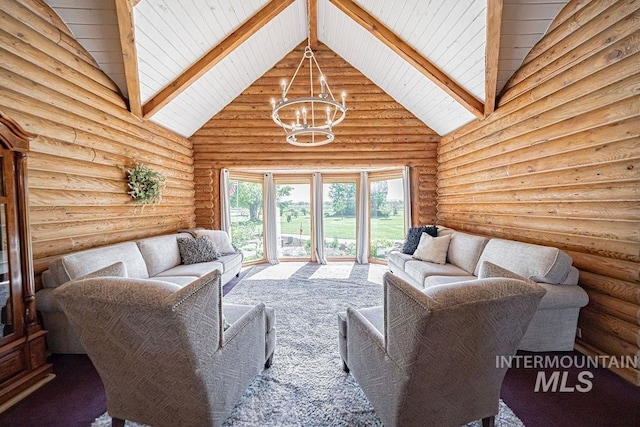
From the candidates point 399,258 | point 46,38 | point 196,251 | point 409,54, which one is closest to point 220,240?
point 196,251

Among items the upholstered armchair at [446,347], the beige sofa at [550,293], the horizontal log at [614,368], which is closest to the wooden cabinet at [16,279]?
the upholstered armchair at [446,347]

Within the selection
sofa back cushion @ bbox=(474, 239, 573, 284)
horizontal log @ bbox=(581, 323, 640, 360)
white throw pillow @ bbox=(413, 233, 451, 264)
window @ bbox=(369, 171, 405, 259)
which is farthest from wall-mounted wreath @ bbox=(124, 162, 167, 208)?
horizontal log @ bbox=(581, 323, 640, 360)

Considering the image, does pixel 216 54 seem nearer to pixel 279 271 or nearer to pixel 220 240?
pixel 220 240

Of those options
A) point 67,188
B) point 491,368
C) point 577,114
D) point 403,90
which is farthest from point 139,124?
point 577,114

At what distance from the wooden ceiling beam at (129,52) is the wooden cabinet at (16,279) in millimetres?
1451

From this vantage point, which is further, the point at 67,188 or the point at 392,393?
the point at 67,188

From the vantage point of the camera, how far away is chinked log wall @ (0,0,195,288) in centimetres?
229

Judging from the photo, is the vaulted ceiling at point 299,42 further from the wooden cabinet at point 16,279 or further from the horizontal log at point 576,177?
the wooden cabinet at point 16,279

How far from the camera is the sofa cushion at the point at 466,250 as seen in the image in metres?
3.38

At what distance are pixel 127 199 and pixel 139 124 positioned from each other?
3.68ft

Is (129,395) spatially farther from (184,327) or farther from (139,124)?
(139,124)

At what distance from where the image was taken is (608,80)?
2.16 meters

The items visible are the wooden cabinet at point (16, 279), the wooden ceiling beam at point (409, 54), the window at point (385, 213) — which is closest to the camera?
the wooden cabinet at point (16, 279)

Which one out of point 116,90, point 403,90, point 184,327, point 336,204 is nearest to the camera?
point 184,327
